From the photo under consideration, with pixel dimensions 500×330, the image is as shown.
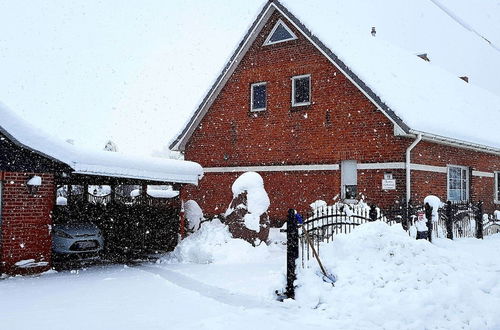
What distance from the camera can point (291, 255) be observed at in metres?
8.52

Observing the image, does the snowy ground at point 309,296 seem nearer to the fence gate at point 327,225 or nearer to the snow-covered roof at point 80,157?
the fence gate at point 327,225

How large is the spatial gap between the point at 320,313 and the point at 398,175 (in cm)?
956

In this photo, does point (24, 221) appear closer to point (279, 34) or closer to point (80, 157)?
point (80, 157)

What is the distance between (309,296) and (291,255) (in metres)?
0.82

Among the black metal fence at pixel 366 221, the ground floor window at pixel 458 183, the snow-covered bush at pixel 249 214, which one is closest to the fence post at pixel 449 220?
the black metal fence at pixel 366 221

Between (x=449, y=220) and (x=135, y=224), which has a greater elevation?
(x=449, y=220)

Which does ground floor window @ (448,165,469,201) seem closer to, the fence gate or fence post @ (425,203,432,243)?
the fence gate

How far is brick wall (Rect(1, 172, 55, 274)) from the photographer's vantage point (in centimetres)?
1015

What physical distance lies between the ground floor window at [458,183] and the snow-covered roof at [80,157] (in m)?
11.3

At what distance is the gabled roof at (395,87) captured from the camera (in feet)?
53.1

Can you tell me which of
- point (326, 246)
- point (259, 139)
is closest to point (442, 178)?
point (259, 139)

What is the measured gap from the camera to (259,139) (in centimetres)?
1942

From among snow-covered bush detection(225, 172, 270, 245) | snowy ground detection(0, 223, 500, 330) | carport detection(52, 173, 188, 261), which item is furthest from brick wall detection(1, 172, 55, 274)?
snow-covered bush detection(225, 172, 270, 245)

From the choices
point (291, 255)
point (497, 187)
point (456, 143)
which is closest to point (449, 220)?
point (456, 143)
